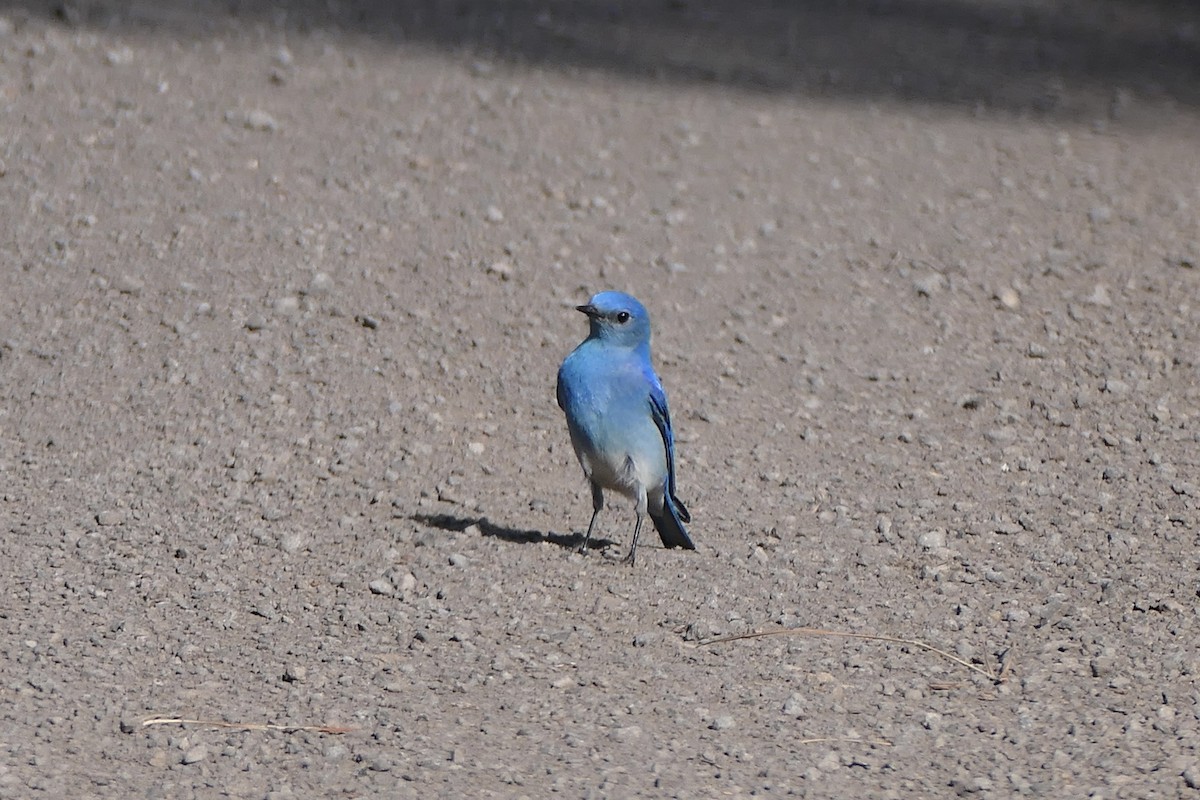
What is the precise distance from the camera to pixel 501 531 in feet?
18.1

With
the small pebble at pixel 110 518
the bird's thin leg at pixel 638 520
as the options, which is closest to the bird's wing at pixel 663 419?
the bird's thin leg at pixel 638 520

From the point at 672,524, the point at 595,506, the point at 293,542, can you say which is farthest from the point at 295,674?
the point at 672,524

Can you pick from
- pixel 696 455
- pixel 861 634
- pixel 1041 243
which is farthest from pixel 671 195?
pixel 861 634

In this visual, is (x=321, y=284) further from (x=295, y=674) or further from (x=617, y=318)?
(x=295, y=674)

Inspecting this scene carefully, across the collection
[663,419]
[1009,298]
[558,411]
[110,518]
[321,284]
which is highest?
[1009,298]

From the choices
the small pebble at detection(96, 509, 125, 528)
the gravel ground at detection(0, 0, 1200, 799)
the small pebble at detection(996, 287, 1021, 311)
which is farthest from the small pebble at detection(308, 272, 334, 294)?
the small pebble at detection(996, 287, 1021, 311)

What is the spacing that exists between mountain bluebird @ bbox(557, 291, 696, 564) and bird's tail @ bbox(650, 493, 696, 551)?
0.10 meters

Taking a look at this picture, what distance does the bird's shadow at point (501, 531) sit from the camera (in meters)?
5.46

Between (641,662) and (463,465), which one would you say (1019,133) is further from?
(641,662)

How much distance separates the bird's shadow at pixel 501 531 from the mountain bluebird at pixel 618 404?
0.78 feet

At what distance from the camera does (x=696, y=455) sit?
20.2ft

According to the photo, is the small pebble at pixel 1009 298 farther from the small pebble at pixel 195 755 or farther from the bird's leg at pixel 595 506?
the small pebble at pixel 195 755

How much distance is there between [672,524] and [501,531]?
1.91 feet

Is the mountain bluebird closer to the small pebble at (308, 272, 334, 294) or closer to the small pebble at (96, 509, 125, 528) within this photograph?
the small pebble at (96, 509, 125, 528)
